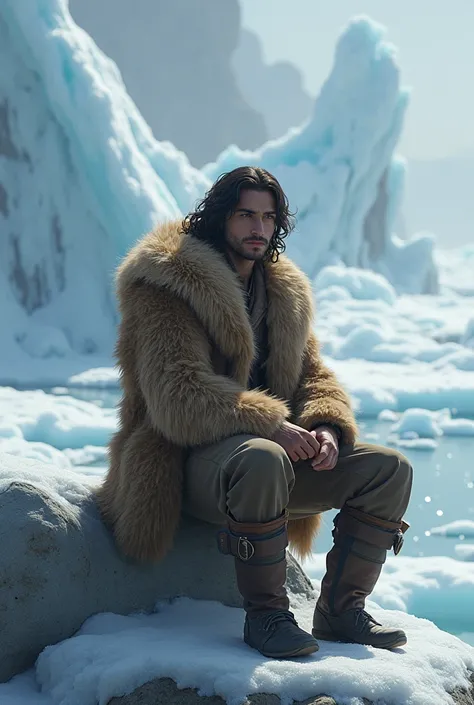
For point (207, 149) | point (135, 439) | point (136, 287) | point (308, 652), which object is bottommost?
point (308, 652)

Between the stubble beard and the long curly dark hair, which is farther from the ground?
the long curly dark hair

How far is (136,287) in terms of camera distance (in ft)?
7.86

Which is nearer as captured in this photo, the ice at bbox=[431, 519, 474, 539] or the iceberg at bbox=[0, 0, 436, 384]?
the ice at bbox=[431, 519, 474, 539]

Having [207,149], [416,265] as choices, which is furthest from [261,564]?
[207,149]

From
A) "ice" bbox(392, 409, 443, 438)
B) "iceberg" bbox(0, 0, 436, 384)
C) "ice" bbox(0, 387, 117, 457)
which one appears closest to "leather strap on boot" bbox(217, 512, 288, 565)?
"ice" bbox(0, 387, 117, 457)

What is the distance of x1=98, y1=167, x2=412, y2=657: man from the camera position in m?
2.06

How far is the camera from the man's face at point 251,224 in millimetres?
2441

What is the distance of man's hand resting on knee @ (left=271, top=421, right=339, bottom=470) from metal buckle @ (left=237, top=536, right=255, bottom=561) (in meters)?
0.24

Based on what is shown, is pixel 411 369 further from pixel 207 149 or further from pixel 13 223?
pixel 207 149

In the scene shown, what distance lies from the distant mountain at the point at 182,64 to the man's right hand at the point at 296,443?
195 feet

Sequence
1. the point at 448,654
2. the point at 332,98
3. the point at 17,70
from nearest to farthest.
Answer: the point at 448,654
the point at 17,70
the point at 332,98

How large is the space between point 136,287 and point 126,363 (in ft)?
0.61

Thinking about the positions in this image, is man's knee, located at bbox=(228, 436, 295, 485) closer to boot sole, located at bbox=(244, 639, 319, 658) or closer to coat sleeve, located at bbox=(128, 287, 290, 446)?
coat sleeve, located at bbox=(128, 287, 290, 446)

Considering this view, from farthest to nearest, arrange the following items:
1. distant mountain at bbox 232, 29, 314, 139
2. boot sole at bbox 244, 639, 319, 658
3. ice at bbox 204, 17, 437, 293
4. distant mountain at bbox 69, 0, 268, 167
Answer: distant mountain at bbox 232, 29, 314, 139
distant mountain at bbox 69, 0, 268, 167
ice at bbox 204, 17, 437, 293
boot sole at bbox 244, 639, 319, 658
